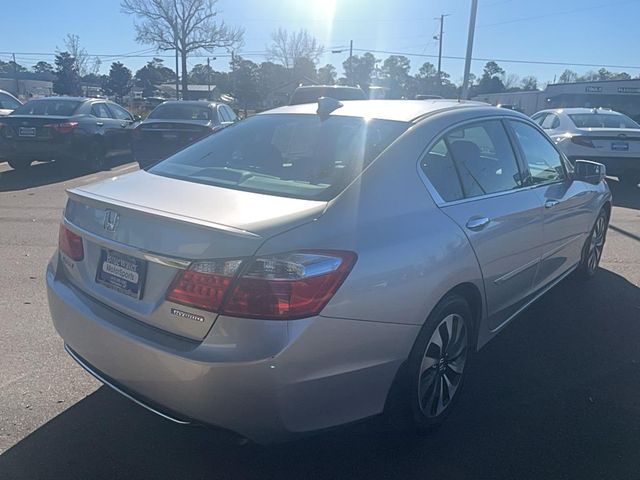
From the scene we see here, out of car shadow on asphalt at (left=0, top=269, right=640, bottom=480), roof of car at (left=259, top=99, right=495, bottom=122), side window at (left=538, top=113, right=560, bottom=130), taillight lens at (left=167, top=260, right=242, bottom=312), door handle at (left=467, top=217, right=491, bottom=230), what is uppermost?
roof of car at (left=259, top=99, right=495, bottom=122)

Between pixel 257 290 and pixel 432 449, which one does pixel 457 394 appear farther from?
pixel 257 290

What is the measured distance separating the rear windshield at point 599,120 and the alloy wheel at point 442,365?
9374mm

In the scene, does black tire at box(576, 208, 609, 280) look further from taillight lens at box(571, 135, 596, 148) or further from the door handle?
taillight lens at box(571, 135, 596, 148)

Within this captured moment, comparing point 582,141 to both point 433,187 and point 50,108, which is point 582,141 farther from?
point 50,108

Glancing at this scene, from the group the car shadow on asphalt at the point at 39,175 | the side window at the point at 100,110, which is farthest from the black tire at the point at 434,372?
the side window at the point at 100,110

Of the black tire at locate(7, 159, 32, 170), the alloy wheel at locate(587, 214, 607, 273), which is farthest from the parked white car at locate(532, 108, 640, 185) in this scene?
the black tire at locate(7, 159, 32, 170)

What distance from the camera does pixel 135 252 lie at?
2307mm

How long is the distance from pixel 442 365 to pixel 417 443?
1.34ft

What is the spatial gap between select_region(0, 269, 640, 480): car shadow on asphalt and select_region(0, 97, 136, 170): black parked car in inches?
349

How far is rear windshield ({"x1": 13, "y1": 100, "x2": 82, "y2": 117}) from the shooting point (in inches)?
441

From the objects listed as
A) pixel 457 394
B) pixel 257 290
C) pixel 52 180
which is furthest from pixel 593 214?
pixel 52 180

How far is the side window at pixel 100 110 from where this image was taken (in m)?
11.8

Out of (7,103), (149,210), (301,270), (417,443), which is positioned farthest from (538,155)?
(7,103)

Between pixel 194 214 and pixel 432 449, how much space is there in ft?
5.39
